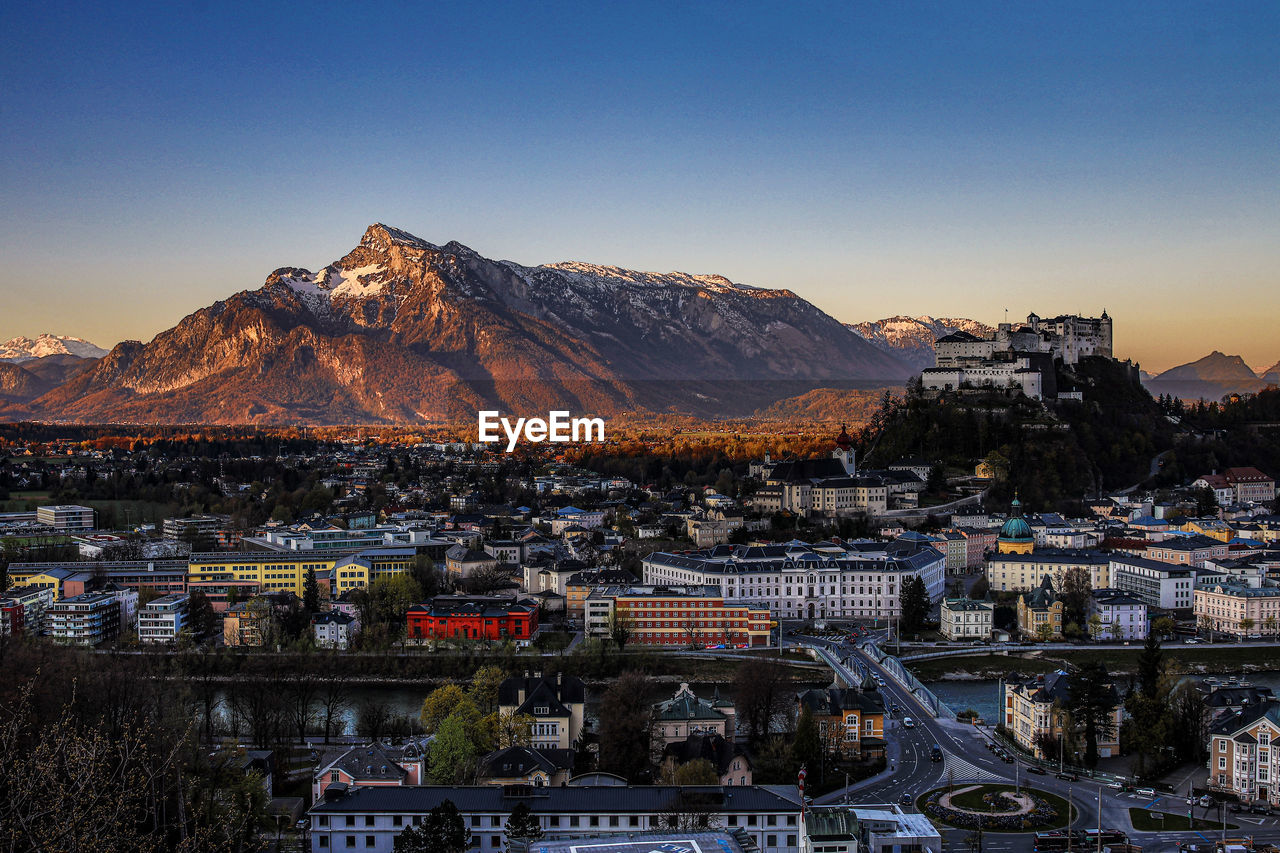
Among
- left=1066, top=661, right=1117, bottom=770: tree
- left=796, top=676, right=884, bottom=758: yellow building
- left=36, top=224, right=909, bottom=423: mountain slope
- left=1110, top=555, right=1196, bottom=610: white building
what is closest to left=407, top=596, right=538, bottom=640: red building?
left=796, top=676, right=884, bottom=758: yellow building

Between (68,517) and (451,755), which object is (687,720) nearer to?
(451,755)

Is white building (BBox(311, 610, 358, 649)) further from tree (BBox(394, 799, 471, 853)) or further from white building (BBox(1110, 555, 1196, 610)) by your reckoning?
white building (BBox(1110, 555, 1196, 610))

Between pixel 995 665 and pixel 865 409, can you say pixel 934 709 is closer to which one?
pixel 995 665

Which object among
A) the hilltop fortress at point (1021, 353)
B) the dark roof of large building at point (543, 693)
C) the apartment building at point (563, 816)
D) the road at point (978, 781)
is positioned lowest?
the road at point (978, 781)

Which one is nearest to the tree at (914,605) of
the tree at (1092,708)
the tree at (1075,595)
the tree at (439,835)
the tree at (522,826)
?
the tree at (1075,595)

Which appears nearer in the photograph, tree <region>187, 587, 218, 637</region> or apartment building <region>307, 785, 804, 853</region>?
apartment building <region>307, 785, 804, 853</region>

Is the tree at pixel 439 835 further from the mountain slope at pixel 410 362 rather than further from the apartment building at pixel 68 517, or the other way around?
the mountain slope at pixel 410 362
